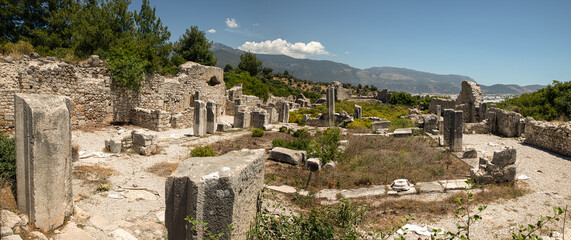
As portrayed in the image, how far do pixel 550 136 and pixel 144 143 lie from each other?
1700cm

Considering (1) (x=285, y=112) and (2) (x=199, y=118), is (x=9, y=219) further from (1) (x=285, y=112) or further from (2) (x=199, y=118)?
(1) (x=285, y=112)

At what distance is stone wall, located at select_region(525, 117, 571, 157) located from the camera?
12.6m

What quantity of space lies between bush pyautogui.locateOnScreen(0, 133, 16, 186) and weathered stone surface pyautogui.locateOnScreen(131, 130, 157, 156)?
186 inches

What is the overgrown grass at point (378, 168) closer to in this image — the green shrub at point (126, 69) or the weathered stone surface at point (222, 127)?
the weathered stone surface at point (222, 127)

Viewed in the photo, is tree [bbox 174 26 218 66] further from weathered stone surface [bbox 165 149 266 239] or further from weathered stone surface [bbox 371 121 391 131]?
weathered stone surface [bbox 165 149 266 239]

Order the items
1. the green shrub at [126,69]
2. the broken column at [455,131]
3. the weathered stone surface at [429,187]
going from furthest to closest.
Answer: the green shrub at [126,69] → the broken column at [455,131] → the weathered stone surface at [429,187]

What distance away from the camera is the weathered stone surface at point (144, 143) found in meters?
10.9

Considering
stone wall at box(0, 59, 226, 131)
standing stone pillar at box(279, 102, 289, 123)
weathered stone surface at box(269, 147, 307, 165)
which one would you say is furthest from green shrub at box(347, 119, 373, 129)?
stone wall at box(0, 59, 226, 131)

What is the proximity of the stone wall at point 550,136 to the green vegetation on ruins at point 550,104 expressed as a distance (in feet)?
20.1

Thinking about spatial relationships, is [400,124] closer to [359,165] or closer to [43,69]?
[359,165]

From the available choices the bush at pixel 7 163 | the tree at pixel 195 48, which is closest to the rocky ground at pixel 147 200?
the bush at pixel 7 163

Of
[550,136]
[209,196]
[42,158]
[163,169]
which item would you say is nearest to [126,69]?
[163,169]

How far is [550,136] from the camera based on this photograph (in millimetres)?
13586

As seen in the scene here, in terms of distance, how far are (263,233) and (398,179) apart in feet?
19.4
